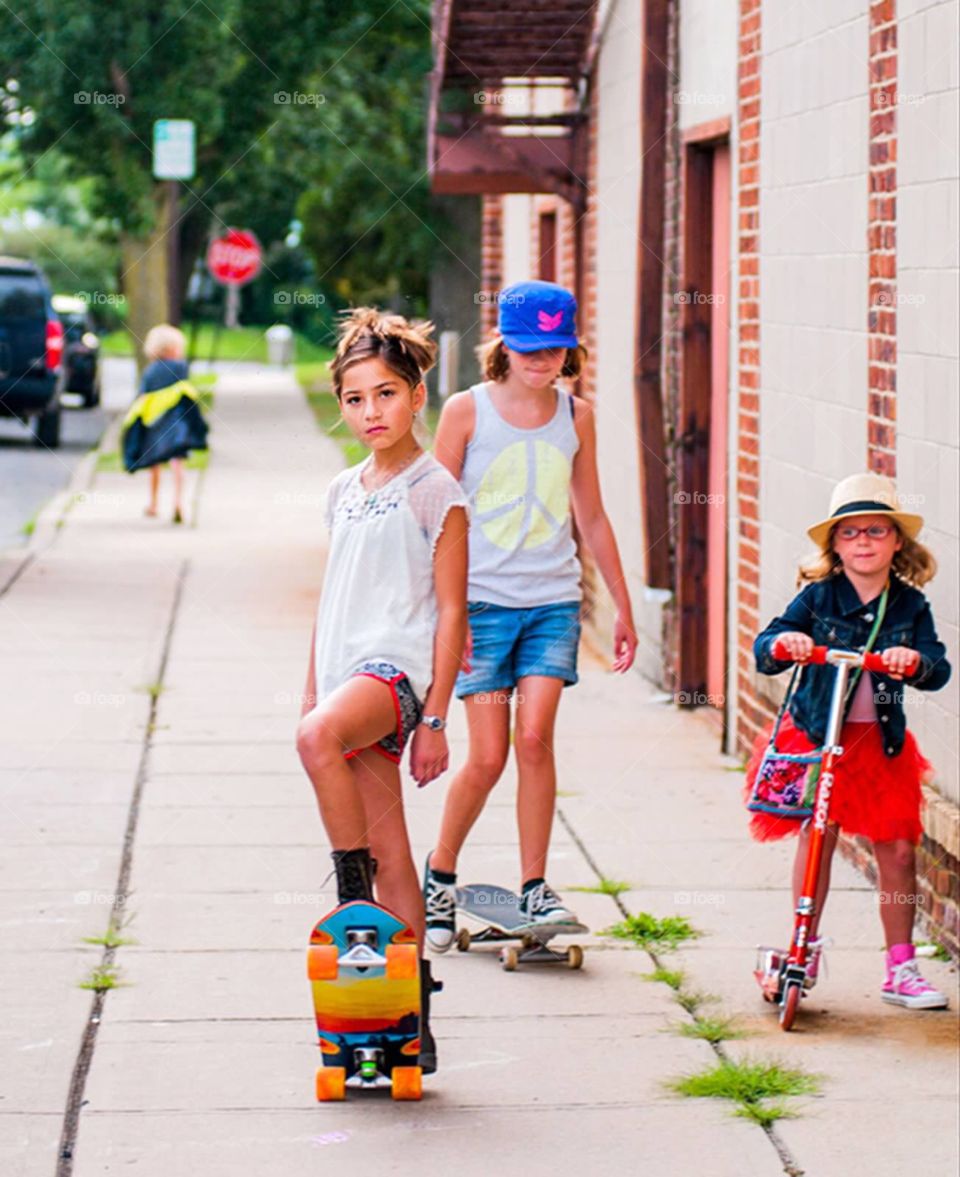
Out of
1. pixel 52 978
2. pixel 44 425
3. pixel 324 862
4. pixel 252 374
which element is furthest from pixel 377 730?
pixel 252 374

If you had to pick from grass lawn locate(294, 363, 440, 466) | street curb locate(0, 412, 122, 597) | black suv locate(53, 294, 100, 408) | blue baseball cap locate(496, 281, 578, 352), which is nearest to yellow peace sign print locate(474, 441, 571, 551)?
blue baseball cap locate(496, 281, 578, 352)

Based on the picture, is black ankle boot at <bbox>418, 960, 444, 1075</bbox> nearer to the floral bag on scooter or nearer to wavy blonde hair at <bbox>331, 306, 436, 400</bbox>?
the floral bag on scooter

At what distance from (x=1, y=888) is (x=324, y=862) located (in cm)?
103

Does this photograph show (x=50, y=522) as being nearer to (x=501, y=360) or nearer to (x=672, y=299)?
(x=672, y=299)

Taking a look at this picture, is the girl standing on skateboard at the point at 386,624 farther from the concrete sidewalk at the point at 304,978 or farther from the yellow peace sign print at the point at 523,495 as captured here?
the yellow peace sign print at the point at 523,495

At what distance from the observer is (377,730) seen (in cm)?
488

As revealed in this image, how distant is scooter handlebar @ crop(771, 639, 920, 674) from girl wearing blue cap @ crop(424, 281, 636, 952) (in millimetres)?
624

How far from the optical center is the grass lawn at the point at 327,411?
24641 millimetres

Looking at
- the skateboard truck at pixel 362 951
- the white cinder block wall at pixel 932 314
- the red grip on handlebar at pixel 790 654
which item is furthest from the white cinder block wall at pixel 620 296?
the skateboard truck at pixel 362 951

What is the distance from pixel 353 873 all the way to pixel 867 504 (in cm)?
169

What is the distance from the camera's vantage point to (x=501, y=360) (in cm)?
611

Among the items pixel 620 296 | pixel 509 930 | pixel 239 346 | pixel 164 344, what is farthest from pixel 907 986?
pixel 239 346

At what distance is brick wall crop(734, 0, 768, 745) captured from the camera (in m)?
8.63

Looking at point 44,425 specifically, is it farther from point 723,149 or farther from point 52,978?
point 52,978
